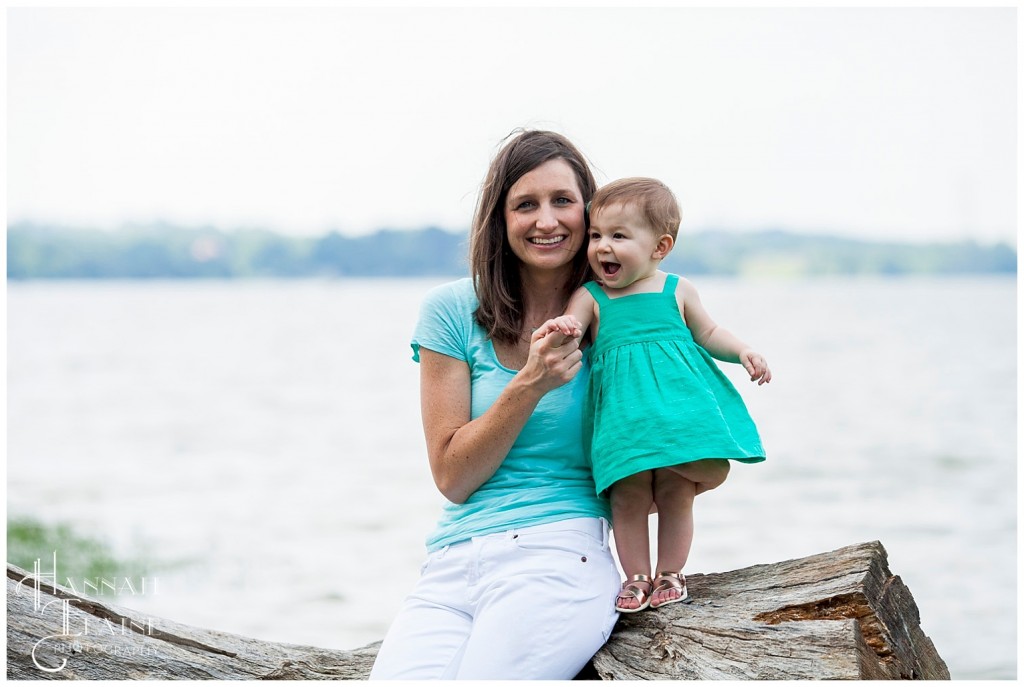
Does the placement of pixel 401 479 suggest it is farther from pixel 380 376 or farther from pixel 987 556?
pixel 380 376

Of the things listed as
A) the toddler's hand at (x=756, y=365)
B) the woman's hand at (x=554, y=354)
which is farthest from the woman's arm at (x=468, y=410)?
the toddler's hand at (x=756, y=365)

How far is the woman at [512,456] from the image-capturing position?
8.77 ft

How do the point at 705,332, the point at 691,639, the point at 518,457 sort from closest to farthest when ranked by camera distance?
the point at 691,639
the point at 518,457
the point at 705,332

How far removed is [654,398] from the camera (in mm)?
2766

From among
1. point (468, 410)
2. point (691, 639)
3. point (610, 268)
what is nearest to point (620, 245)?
point (610, 268)

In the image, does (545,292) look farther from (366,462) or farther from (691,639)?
(366,462)

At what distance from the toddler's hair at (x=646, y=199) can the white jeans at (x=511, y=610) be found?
0.85 m

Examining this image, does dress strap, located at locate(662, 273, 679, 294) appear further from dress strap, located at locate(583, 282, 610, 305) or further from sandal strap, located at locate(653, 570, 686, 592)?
sandal strap, located at locate(653, 570, 686, 592)

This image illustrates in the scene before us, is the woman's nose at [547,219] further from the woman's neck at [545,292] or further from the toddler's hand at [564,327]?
the toddler's hand at [564,327]

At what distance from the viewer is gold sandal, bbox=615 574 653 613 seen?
9.15 feet

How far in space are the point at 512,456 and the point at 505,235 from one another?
2.14 feet

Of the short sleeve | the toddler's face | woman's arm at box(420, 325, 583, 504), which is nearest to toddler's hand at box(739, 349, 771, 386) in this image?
the toddler's face

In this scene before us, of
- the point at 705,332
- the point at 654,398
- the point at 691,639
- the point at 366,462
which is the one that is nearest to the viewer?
the point at 691,639

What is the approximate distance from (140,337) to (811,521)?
76.5 feet
